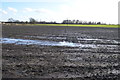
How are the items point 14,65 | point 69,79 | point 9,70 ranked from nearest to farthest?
point 69,79 → point 9,70 → point 14,65

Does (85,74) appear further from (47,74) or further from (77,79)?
(47,74)

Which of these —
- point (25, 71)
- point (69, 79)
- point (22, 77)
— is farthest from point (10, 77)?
point (69, 79)

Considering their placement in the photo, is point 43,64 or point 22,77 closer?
point 22,77

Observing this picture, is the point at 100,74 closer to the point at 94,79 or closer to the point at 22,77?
the point at 94,79

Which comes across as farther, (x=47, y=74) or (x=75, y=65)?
(x=75, y=65)

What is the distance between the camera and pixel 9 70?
9070 mm

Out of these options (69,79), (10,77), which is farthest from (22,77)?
(69,79)

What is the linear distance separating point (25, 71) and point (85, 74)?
282 cm

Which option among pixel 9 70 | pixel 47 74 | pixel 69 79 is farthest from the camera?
pixel 9 70

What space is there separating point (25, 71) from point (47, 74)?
115 cm

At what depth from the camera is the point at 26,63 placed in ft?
34.6

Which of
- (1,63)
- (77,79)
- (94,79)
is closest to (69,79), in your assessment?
(77,79)

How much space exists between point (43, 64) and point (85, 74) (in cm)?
274

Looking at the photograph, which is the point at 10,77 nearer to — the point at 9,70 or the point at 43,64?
the point at 9,70
